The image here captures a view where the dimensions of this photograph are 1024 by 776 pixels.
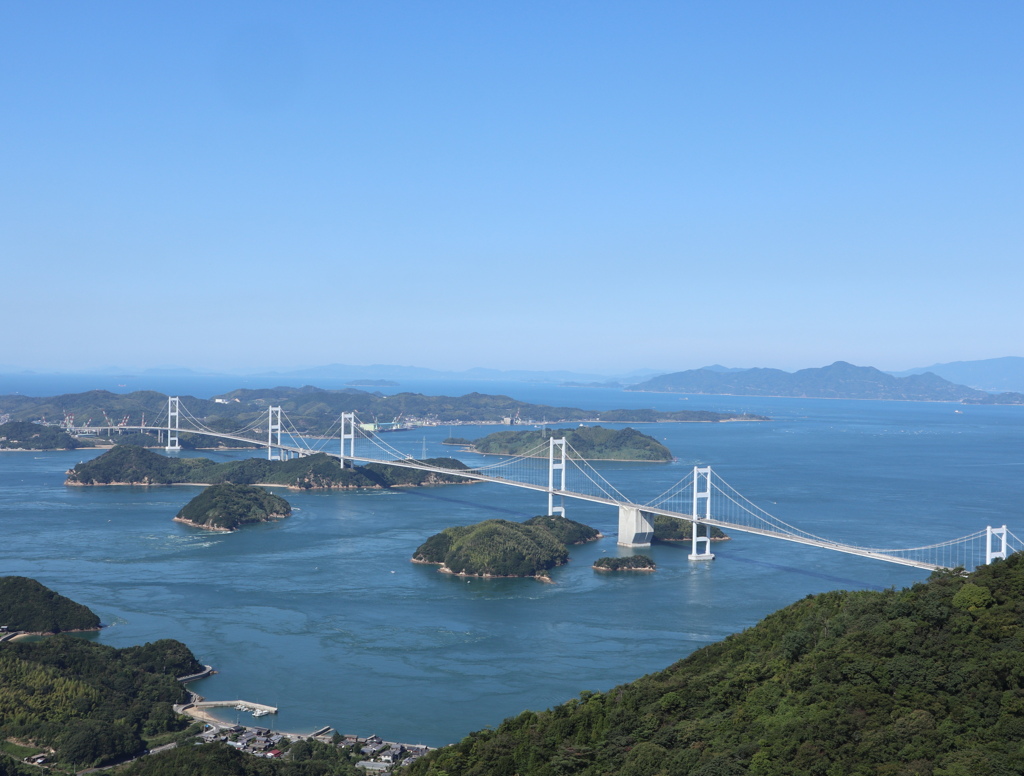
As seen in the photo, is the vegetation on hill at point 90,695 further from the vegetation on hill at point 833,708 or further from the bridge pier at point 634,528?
the bridge pier at point 634,528

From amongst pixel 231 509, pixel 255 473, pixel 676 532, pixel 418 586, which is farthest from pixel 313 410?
pixel 418 586

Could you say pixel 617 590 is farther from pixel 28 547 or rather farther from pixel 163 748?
pixel 28 547

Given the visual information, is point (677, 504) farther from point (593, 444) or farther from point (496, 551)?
point (593, 444)

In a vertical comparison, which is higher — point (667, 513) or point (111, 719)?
point (667, 513)

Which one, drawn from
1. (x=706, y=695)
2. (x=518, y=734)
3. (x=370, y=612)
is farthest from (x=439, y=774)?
(x=370, y=612)

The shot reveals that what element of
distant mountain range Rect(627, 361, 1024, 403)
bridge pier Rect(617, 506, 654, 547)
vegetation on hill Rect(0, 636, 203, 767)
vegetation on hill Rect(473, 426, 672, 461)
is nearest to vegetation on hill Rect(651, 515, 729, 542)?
bridge pier Rect(617, 506, 654, 547)

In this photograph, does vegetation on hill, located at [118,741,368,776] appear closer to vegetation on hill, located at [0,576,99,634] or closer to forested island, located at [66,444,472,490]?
vegetation on hill, located at [0,576,99,634]
